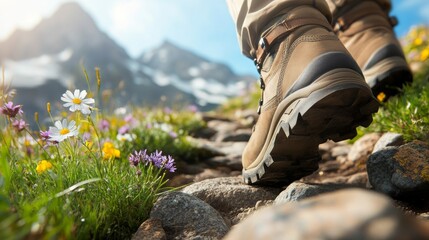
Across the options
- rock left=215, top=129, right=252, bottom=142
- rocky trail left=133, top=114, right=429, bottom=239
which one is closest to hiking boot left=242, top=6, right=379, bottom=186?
A: rocky trail left=133, top=114, right=429, bottom=239

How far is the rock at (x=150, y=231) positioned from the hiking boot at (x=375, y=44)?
237cm

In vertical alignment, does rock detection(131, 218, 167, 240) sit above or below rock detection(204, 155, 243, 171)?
above

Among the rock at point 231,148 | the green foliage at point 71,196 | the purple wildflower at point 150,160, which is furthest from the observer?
the rock at point 231,148

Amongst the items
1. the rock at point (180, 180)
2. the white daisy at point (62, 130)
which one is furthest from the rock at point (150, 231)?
the rock at point (180, 180)

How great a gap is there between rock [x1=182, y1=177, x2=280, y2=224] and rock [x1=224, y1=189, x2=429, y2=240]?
137 cm

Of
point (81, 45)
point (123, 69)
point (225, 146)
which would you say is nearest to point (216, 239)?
point (225, 146)

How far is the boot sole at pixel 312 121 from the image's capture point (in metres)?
1.94

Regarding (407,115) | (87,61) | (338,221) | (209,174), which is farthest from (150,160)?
(87,61)

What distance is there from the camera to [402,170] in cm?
220

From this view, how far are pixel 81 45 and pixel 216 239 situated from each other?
471ft

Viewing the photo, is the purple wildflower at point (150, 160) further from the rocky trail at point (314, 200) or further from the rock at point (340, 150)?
the rock at point (340, 150)

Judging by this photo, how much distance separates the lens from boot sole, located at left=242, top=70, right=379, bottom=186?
6.37 feet

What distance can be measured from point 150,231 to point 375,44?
2.69m

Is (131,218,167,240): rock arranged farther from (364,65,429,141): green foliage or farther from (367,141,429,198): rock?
(364,65,429,141): green foliage
